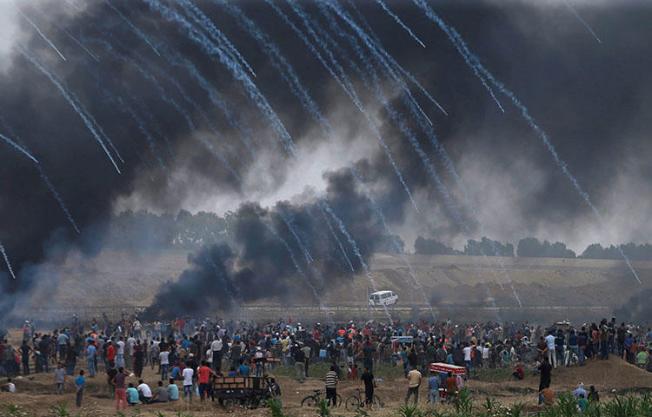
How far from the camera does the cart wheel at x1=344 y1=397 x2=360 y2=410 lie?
26484 millimetres

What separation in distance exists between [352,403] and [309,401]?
1379 mm

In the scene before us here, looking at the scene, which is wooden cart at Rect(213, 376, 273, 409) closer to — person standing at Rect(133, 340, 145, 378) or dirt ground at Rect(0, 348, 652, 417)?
dirt ground at Rect(0, 348, 652, 417)

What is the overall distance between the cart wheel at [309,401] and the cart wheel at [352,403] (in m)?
0.89

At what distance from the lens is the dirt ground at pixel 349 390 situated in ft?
85.0

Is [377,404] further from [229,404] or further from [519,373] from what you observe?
[519,373]

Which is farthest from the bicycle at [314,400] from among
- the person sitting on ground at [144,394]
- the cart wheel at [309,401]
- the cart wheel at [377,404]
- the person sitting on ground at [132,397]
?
the person sitting on ground at [132,397]

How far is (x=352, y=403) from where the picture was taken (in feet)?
87.5

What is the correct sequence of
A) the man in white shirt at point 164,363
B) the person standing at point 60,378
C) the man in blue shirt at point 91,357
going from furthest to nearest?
the man in white shirt at point 164,363 < the man in blue shirt at point 91,357 < the person standing at point 60,378

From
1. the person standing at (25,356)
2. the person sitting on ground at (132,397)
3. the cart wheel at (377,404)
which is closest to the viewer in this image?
the cart wheel at (377,404)

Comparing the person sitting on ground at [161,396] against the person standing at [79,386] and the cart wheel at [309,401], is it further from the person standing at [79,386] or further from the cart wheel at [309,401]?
the cart wheel at [309,401]

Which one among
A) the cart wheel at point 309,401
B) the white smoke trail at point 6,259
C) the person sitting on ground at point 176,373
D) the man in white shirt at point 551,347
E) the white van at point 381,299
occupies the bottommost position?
the cart wheel at point 309,401

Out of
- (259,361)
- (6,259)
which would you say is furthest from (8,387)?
(6,259)

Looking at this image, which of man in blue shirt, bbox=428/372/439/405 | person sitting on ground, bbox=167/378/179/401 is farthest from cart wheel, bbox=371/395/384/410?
Answer: person sitting on ground, bbox=167/378/179/401

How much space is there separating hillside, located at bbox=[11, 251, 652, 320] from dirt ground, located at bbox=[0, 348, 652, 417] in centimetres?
2357
